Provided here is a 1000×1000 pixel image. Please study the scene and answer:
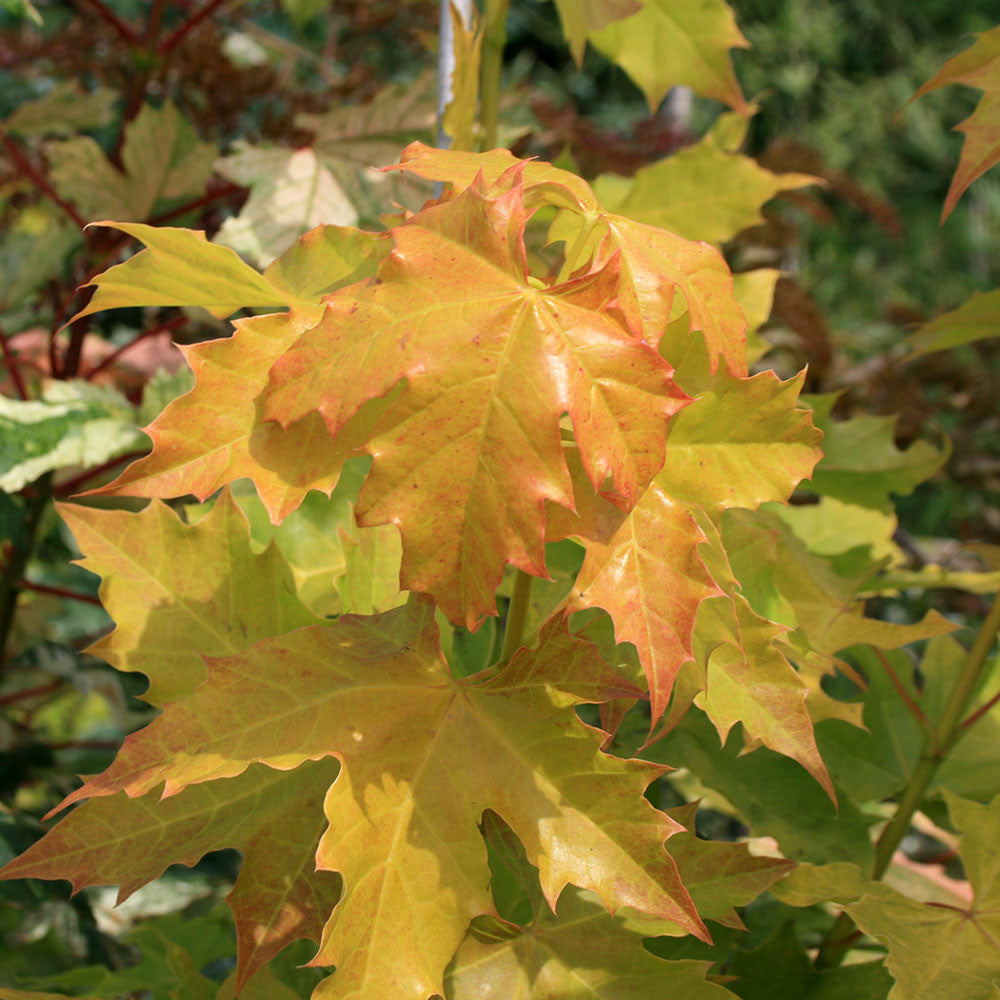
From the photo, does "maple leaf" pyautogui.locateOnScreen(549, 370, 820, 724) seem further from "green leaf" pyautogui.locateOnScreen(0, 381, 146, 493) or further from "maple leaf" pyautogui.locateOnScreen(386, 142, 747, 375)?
"green leaf" pyautogui.locateOnScreen(0, 381, 146, 493)

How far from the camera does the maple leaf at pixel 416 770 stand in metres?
0.35

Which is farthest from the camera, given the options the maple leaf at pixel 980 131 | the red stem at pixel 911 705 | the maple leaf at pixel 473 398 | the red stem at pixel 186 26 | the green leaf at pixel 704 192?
the red stem at pixel 186 26

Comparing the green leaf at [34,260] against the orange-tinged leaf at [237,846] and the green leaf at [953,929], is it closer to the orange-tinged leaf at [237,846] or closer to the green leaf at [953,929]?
the orange-tinged leaf at [237,846]

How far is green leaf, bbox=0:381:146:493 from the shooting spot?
63cm

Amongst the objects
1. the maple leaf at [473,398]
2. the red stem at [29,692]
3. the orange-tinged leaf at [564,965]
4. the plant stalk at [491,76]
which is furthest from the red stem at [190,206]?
the orange-tinged leaf at [564,965]

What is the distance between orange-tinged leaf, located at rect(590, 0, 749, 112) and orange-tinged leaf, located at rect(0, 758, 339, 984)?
527 mm

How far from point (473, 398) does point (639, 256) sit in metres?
0.10

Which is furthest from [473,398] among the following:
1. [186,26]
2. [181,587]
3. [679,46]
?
[186,26]

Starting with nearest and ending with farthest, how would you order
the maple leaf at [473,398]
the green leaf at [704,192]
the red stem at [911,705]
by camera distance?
the maple leaf at [473,398] → the red stem at [911,705] → the green leaf at [704,192]

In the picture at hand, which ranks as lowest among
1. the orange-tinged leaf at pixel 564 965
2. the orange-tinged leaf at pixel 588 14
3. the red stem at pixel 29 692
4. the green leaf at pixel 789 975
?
the red stem at pixel 29 692

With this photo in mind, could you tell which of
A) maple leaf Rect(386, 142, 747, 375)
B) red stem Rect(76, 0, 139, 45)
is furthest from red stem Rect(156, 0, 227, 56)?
maple leaf Rect(386, 142, 747, 375)

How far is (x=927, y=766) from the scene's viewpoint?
531 mm

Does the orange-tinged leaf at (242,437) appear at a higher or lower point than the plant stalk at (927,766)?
higher

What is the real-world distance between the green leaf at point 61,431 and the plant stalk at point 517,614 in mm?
370
